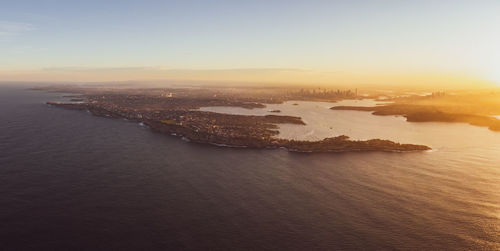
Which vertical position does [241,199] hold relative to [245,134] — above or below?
below

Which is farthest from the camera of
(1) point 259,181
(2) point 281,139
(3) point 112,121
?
(3) point 112,121

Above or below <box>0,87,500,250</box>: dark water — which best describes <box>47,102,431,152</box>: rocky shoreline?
above

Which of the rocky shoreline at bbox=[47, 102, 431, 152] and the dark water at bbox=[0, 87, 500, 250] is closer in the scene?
the dark water at bbox=[0, 87, 500, 250]

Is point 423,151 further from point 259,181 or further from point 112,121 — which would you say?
point 112,121

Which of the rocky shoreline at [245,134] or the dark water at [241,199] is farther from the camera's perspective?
the rocky shoreline at [245,134]

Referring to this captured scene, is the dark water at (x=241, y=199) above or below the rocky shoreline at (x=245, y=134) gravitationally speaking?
below

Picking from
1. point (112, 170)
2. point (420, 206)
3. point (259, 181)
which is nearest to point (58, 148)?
point (112, 170)

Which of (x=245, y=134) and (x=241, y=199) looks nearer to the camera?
(x=241, y=199)

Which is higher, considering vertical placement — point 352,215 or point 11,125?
point 11,125
